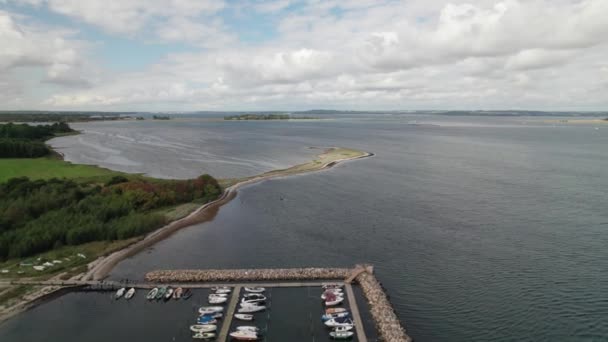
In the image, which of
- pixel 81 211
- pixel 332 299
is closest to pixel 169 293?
pixel 332 299

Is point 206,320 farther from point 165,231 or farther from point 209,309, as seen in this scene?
point 165,231

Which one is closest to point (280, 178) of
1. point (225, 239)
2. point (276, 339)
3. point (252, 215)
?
point (252, 215)

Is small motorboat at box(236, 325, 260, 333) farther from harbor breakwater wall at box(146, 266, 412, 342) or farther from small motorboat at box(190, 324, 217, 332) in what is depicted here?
harbor breakwater wall at box(146, 266, 412, 342)

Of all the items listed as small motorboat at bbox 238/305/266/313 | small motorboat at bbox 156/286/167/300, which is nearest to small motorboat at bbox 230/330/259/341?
small motorboat at bbox 238/305/266/313

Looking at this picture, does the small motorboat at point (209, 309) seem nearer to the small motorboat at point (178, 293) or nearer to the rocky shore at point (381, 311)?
the small motorboat at point (178, 293)

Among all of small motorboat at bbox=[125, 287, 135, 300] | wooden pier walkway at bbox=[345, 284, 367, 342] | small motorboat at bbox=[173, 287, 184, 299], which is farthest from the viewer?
small motorboat at bbox=[173, 287, 184, 299]

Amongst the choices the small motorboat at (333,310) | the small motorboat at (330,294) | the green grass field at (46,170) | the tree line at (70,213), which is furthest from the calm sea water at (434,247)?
the green grass field at (46,170)

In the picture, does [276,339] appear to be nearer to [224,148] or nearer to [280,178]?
[280,178]
